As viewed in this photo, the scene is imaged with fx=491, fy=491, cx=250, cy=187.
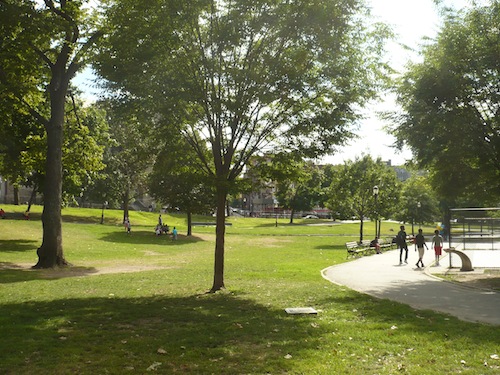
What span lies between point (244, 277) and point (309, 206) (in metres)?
81.9

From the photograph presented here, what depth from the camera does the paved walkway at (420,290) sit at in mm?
10664

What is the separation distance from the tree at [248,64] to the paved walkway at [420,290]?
4.54 m

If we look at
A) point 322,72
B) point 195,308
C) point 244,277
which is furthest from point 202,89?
point 244,277

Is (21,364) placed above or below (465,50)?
below

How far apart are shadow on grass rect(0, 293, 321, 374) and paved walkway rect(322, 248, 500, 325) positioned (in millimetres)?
3628

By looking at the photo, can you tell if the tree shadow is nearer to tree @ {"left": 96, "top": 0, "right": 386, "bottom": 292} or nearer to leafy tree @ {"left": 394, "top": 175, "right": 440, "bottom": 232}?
tree @ {"left": 96, "top": 0, "right": 386, "bottom": 292}

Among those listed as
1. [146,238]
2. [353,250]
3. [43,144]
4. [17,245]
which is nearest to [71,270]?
[43,144]

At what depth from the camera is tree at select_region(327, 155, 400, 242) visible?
149 feet

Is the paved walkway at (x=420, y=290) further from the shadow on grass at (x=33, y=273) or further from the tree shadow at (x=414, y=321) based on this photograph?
the shadow on grass at (x=33, y=273)

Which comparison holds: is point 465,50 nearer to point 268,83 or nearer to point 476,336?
point 268,83

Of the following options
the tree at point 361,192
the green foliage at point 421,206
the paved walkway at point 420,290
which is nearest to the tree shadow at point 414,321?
the paved walkway at point 420,290

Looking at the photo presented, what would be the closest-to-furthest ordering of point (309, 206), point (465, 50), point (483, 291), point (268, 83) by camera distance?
point (268, 83), point (483, 291), point (465, 50), point (309, 206)

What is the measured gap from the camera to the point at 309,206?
99.4 metres

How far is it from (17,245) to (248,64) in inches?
891
